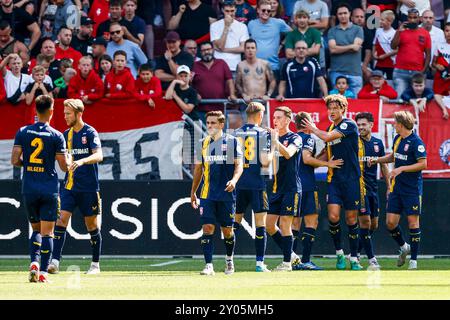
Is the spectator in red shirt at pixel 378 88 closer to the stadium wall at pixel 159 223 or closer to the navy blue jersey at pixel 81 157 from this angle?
the stadium wall at pixel 159 223

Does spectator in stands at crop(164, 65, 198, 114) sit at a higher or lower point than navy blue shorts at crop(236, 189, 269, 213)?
higher

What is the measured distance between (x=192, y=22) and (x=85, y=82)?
3.55 m

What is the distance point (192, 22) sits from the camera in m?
22.8

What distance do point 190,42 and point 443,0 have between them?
591 cm

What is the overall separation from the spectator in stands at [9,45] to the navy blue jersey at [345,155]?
25.8ft

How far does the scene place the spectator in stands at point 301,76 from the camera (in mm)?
20641

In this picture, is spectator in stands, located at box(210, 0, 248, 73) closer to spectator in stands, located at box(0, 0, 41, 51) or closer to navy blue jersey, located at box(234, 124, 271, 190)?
spectator in stands, located at box(0, 0, 41, 51)

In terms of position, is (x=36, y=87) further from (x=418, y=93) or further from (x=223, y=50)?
(x=418, y=93)

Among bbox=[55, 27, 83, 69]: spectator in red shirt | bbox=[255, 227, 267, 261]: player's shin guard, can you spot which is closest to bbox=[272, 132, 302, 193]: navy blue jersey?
bbox=[255, 227, 267, 261]: player's shin guard

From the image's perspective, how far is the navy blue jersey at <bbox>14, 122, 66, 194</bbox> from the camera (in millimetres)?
13477

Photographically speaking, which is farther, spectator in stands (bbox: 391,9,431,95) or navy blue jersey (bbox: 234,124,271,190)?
spectator in stands (bbox: 391,9,431,95)

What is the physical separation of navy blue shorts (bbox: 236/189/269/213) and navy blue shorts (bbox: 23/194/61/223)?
3107mm

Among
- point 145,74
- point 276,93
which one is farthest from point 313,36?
point 145,74

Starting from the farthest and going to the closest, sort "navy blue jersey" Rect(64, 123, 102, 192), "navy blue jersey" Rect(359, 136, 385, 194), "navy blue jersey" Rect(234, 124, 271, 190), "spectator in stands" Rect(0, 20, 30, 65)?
"spectator in stands" Rect(0, 20, 30, 65) < "navy blue jersey" Rect(359, 136, 385, 194) < "navy blue jersey" Rect(234, 124, 271, 190) < "navy blue jersey" Rect(64, 123, 102, 192)
